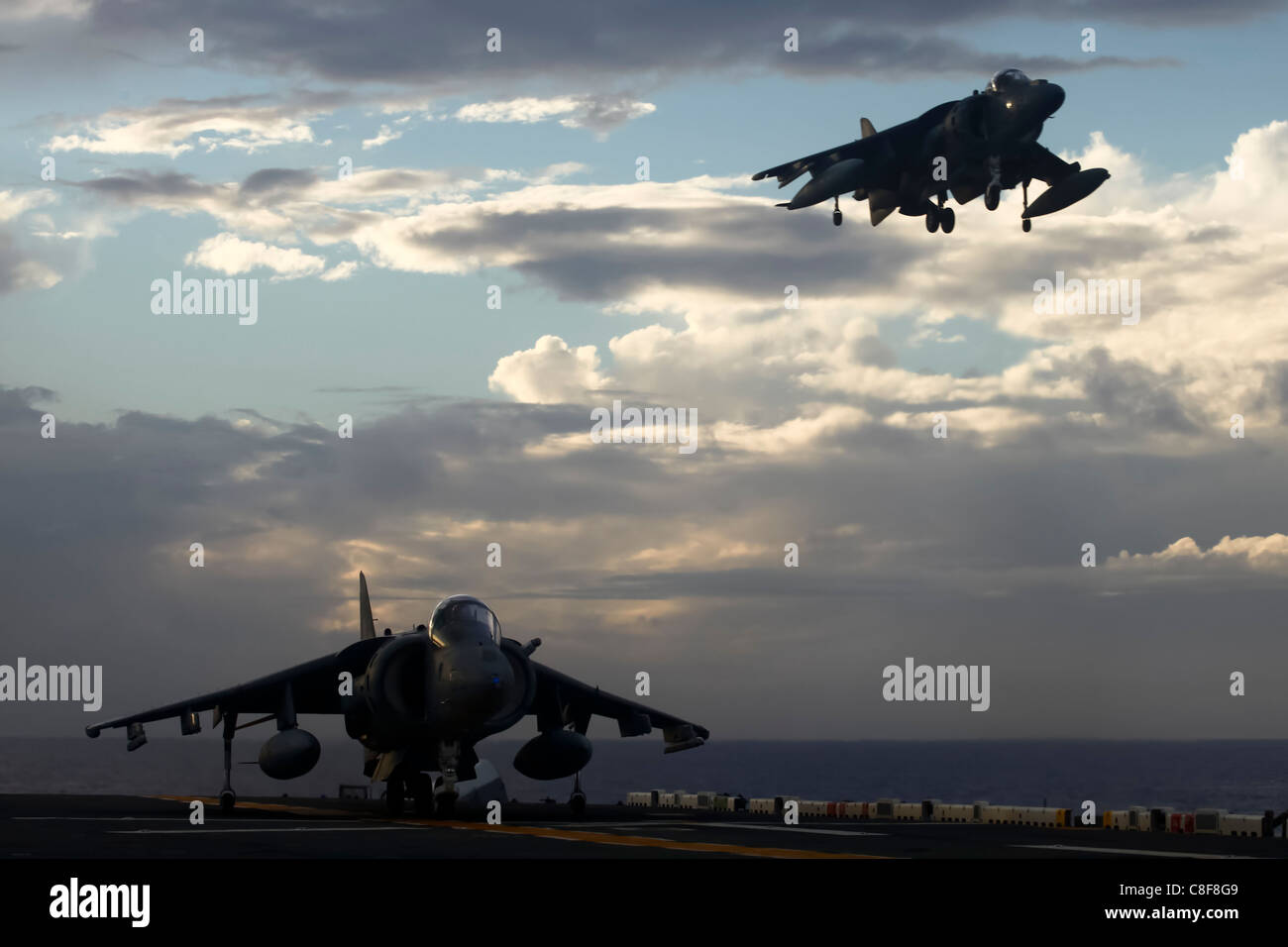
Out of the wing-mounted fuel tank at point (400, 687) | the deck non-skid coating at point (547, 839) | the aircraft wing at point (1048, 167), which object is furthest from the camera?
the aircraft wing at point (1048, 167)

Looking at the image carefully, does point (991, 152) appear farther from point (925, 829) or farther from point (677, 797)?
point (677, 797)

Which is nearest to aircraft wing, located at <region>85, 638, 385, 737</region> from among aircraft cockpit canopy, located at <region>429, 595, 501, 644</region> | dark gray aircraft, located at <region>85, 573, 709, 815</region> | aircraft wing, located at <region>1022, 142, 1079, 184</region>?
dark gray aircraft, located at <region>85, 573, 709, 815</region>

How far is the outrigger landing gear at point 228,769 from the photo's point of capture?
121 ft

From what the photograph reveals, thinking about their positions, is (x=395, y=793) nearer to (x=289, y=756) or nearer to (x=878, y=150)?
(x=289, y=756)

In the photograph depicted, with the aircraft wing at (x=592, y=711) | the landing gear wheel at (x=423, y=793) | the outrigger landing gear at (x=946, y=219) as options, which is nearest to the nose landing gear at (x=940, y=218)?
the outrigger landing gear at (x=946, y=219)

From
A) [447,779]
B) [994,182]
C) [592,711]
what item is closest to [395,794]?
[447,779]

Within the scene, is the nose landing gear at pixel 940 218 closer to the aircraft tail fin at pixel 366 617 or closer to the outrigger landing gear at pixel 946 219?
the outrigger landing gear at pixel 946 219

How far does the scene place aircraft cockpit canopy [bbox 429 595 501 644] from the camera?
3328cm

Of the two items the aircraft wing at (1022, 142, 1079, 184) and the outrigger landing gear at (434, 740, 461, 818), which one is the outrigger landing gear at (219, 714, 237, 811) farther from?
the aircraft wing at (1022, 142, 1079, 184)

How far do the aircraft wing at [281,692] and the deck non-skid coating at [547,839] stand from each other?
10.4 feet

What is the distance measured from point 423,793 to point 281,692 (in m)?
5.78

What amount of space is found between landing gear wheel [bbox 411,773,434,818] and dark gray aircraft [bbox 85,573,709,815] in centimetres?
4
